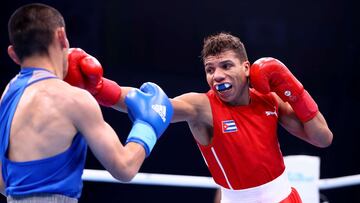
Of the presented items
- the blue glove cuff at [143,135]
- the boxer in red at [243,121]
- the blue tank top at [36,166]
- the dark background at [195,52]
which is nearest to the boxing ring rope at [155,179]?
the boxer in red at [243,121]

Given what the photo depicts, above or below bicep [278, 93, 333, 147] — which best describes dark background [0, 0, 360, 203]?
below

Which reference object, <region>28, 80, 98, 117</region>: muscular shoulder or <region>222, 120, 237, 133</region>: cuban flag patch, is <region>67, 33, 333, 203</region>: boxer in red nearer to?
<region>222, 120, 237, 133</region>: cuban flag patch

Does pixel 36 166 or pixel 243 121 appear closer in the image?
pixel 36 166

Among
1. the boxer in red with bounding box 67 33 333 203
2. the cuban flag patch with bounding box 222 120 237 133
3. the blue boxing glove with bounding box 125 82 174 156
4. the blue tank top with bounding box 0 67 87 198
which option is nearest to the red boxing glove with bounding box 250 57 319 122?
the boxer in red with bounding box 67 33 333 203

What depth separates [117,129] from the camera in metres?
5.58

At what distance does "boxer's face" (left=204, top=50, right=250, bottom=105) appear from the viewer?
257cm

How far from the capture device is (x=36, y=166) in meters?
1.70

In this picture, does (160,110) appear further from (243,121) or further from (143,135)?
(243,121)

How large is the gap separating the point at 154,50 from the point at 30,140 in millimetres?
4212

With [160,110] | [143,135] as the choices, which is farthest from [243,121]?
[143,135]

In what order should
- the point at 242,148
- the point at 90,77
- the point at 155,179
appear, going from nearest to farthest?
the point at 90,77 → the point at 242,148 → the point at 155,179

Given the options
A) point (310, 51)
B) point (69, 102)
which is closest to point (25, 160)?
point (69, 102)

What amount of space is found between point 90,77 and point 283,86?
94cm

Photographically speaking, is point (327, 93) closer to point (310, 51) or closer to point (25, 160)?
point (310, 51)
